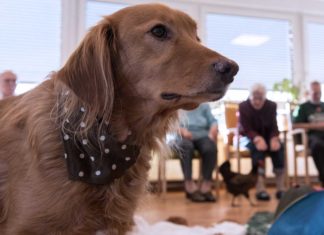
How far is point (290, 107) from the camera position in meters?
5.71

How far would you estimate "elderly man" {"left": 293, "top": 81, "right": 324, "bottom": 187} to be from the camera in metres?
5.03

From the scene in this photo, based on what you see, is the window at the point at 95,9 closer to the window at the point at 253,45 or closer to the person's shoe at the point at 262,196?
the window at the point at 253,45

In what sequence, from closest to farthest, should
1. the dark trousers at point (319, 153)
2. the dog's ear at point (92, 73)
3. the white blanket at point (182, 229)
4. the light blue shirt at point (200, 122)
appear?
the dog's ear at point (92, 73)
the white blanket at point (182, 229)
the dark trousers at point (319, 153)
the light blue shirt at point (200, 122)

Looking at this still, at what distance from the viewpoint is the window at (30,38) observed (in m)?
5.96

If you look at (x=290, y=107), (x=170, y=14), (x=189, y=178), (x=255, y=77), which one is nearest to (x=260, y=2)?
(x=255, y=77)

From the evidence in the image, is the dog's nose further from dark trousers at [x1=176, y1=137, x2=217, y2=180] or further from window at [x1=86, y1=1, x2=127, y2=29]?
window at [x1=86, y1=1, x2=127, y2=29]

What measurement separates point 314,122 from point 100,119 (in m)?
4.48

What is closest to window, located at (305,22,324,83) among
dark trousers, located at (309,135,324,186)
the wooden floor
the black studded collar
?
dark trousers, located at (309,135,324,186)

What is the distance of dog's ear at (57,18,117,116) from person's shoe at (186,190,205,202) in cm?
357

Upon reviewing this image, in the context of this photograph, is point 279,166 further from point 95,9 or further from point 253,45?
point 95,9

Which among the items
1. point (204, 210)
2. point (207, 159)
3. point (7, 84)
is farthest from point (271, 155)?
point (7, 84)

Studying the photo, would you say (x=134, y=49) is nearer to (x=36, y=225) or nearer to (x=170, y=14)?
(x=170, y=14)

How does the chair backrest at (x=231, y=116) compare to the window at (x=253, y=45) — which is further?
the window at (x=253, y=45)

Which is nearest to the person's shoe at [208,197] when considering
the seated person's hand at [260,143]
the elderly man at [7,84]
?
the seated person's hand at [260,143]
